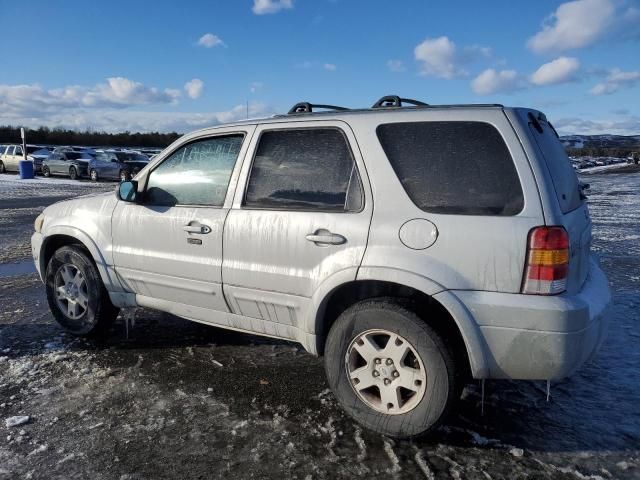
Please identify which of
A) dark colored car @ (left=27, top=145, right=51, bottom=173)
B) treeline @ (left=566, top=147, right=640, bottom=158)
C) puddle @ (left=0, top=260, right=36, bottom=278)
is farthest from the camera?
treeline @ (left=566, top=147, right=640, bottom=158)

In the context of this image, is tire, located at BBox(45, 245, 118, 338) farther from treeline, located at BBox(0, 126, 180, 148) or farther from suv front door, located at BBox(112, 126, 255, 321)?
treeline, located at BBox(0, 126, 180, 148)

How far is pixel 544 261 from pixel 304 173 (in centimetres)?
153

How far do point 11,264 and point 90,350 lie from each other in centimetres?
424

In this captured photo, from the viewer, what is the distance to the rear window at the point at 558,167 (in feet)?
9.61

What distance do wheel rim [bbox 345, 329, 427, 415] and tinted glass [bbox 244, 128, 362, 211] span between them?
0.79 meters

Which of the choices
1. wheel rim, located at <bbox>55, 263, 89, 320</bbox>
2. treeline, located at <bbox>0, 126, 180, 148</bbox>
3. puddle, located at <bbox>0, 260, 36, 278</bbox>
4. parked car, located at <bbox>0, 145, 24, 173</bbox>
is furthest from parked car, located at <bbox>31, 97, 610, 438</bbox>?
treeline, located at <bbox>0, 126, 180, 148</bbox>

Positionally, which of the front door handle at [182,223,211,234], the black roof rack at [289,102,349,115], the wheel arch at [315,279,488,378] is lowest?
the wheel arch at [315,279,488,378]

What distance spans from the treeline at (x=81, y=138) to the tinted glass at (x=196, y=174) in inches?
2429

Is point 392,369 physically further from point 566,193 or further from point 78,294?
point 78,294

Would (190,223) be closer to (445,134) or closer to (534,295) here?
(445,134)

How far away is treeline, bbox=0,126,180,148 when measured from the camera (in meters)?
66.1

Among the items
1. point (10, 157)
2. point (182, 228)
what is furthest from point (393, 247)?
point (10, 157)

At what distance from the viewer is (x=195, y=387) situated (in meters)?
3.76

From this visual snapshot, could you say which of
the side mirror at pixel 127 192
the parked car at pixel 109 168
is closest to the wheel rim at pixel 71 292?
the side mirror at pixel 127 192
